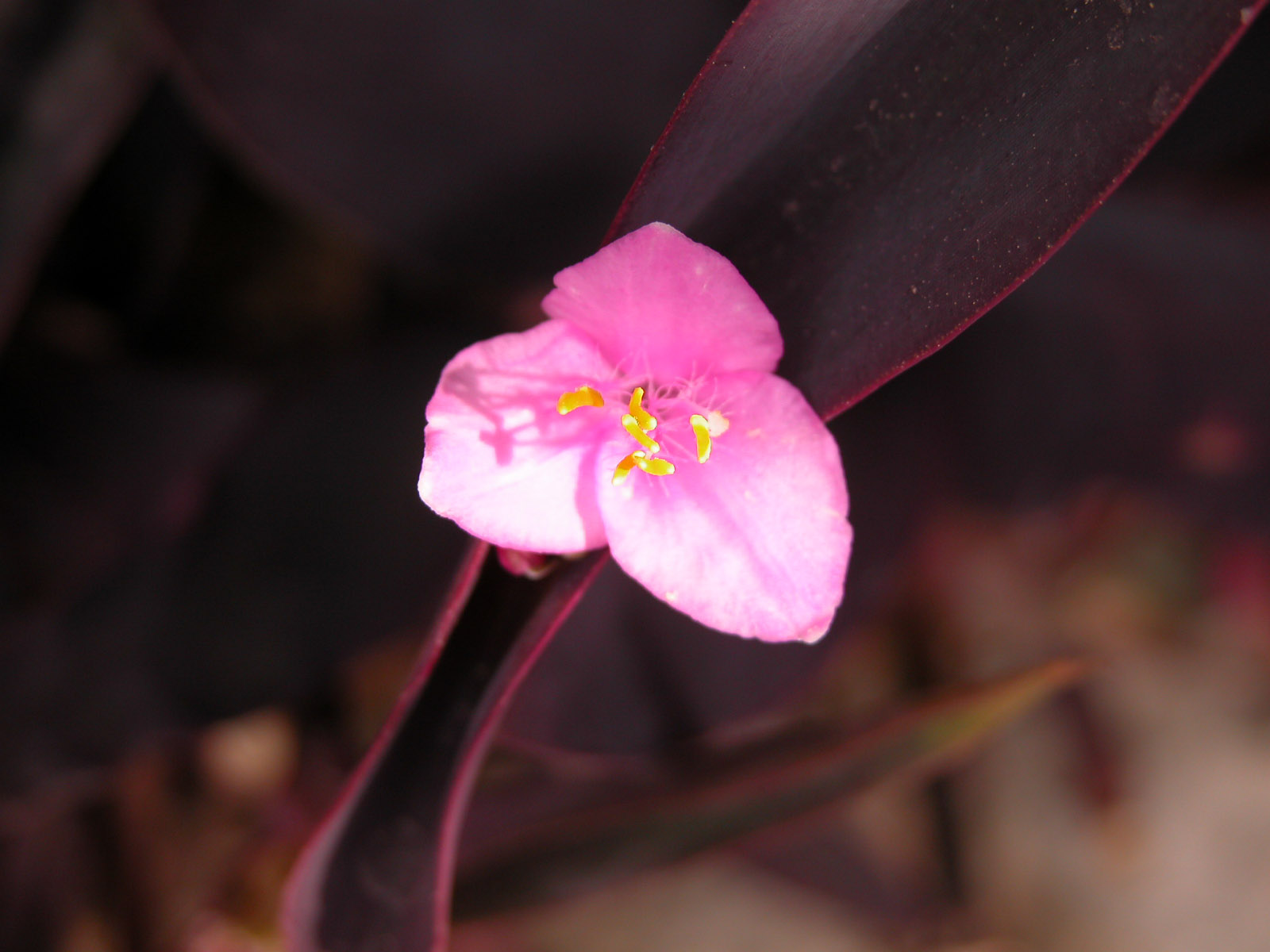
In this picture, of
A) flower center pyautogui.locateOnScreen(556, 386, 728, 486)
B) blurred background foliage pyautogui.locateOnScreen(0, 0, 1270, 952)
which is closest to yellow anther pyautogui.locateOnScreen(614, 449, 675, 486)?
flower center pyautogui.locateOnScreen(556, 386, 728, 486)

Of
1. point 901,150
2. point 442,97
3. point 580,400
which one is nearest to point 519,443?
point 580,400

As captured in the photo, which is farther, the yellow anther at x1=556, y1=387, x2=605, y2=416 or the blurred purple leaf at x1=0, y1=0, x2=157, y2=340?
the blurred purple leaf at x1=0, y1=0, x2=157, y2=340

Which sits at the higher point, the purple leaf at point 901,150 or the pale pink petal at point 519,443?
the purple leaf at point 901,150

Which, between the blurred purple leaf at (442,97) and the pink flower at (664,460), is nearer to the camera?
the pink flower at (664,460)

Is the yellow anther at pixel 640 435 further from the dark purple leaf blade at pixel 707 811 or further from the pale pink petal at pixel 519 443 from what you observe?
the dark purple leaf blade at pixel 707 811

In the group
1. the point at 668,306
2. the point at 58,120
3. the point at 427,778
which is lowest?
the point at 427,778

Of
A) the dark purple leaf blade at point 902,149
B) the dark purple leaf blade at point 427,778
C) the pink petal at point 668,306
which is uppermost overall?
the dark purple leaf blade at point 902,149

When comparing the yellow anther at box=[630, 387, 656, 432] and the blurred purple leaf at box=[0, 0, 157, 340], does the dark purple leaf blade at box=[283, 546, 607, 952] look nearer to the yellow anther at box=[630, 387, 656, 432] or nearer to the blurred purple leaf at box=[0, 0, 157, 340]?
the yellow anther at box=[630, 387, 656, 432]

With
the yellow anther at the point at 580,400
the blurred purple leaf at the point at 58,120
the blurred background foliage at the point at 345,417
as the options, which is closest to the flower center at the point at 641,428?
the yellow anther at the point at 580,400

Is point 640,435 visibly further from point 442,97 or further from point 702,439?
point 442,97
